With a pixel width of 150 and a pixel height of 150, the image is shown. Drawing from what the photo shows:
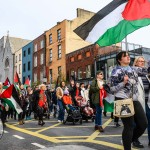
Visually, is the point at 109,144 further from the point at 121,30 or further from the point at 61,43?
the point at 61,43

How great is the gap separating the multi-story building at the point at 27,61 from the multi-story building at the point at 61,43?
21.3 feet

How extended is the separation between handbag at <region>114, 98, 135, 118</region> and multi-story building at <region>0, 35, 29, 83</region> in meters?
Answer: 52.6

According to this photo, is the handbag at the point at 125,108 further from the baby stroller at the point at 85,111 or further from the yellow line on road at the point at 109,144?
the baby stroller at the point at 85,111

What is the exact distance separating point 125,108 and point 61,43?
118 feet

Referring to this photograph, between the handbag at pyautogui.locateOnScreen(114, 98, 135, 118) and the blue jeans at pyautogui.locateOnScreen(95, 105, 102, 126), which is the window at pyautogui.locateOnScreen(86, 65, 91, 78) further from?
the handbag at pyautogui.locateOnScreen(114, 98, 135, 118)

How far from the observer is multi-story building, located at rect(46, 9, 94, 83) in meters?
39.6

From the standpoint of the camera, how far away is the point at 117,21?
771cm

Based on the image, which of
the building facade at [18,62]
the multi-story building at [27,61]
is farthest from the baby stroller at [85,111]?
the building facade at [18,62]

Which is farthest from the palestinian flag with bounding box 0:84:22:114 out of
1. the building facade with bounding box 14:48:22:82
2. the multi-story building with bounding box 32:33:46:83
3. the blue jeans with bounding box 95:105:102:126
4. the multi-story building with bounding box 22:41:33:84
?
the building facade with bounding box 14:48:22:82

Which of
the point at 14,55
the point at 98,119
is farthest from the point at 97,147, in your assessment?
the point at 14,55

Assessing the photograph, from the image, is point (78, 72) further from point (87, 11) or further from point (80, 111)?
point (80, 111)

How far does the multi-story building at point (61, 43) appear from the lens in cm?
3962

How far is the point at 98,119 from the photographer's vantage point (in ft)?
30.2

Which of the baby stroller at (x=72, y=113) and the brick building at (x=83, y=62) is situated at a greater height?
the brick building at (x=83, y=62)
